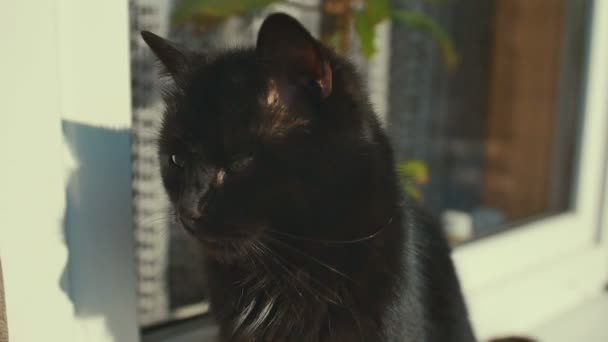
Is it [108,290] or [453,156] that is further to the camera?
[453,156]

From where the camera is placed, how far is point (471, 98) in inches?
59.0

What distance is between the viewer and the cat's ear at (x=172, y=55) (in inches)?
22.4

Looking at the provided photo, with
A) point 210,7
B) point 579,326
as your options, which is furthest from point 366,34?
point 579,326

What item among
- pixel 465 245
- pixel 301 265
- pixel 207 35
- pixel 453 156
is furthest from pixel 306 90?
pixel 453 156

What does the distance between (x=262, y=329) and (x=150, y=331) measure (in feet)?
0.93

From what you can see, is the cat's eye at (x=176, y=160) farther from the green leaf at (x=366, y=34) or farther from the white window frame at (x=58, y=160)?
the green leaf at (x=366, y=34)

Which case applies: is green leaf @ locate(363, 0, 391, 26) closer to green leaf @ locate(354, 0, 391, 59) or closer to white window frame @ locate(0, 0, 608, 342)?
green leaf @ locate(354, 0, 391, 59)

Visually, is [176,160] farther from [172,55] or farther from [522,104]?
[522,104]

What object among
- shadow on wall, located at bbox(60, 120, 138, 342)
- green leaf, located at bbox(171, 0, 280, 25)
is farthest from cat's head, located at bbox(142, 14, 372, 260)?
green leaf, located at bbox(171, 0, 280, 25)

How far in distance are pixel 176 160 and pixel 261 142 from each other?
11 centimetres

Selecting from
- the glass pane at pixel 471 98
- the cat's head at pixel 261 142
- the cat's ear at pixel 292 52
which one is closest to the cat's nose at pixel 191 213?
the cat's head at pixel 261 142

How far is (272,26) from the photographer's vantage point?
0.45 metres

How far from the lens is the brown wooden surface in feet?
4.70

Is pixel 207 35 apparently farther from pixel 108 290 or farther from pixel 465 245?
pixel 465 245
